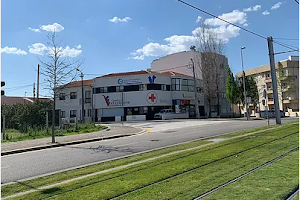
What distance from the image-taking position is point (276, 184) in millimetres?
5453

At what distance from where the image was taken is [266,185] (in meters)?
5.45

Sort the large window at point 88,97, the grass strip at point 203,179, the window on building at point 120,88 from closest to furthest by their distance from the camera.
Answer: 1. the grass strip at point 203,179
2. the window on building at point 120,88
3. the large window at point 88,97

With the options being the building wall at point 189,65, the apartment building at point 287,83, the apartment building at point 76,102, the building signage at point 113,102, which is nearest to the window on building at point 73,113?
the apartment building at point 76,102

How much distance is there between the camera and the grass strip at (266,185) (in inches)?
192

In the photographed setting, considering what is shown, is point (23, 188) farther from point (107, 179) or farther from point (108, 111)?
point (108, 111)

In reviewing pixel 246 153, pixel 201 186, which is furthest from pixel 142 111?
pixel 201 186

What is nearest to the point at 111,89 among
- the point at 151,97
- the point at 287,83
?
the point at 151,97

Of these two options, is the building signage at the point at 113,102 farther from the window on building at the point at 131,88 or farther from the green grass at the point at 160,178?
the green grass at the point at 160,178

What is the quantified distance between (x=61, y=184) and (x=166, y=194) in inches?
107

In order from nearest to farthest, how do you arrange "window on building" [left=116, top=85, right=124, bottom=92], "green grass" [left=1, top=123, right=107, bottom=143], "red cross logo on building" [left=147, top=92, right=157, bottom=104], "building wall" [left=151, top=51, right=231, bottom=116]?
"green grass" [left=1, top=123, right=107, bottom=143], "red cross logo on building" [left=147, top=92, right=157, bottom=104], "window on building" [left=116, top=85, right=124, bottom=92], "building wall" [left=151, top=51, right=231, bottom=116]

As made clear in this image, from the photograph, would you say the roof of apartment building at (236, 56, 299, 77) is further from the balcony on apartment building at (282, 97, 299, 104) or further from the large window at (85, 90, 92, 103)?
the large window at (85, 90, 92, 103)

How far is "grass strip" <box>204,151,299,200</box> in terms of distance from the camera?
4.88m

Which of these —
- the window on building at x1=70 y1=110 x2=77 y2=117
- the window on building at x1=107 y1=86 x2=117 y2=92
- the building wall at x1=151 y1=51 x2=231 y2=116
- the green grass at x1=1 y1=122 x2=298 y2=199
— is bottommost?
the green grass at x1=1 y1=122 x2=298 y2=199

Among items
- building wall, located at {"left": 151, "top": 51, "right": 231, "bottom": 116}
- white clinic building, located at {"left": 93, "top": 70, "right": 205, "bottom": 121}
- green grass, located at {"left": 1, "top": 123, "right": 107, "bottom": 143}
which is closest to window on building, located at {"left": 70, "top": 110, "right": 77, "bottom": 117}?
white clinic building, located at {"left": 93, "top": 70, "right": 205, "bottom": 121}
